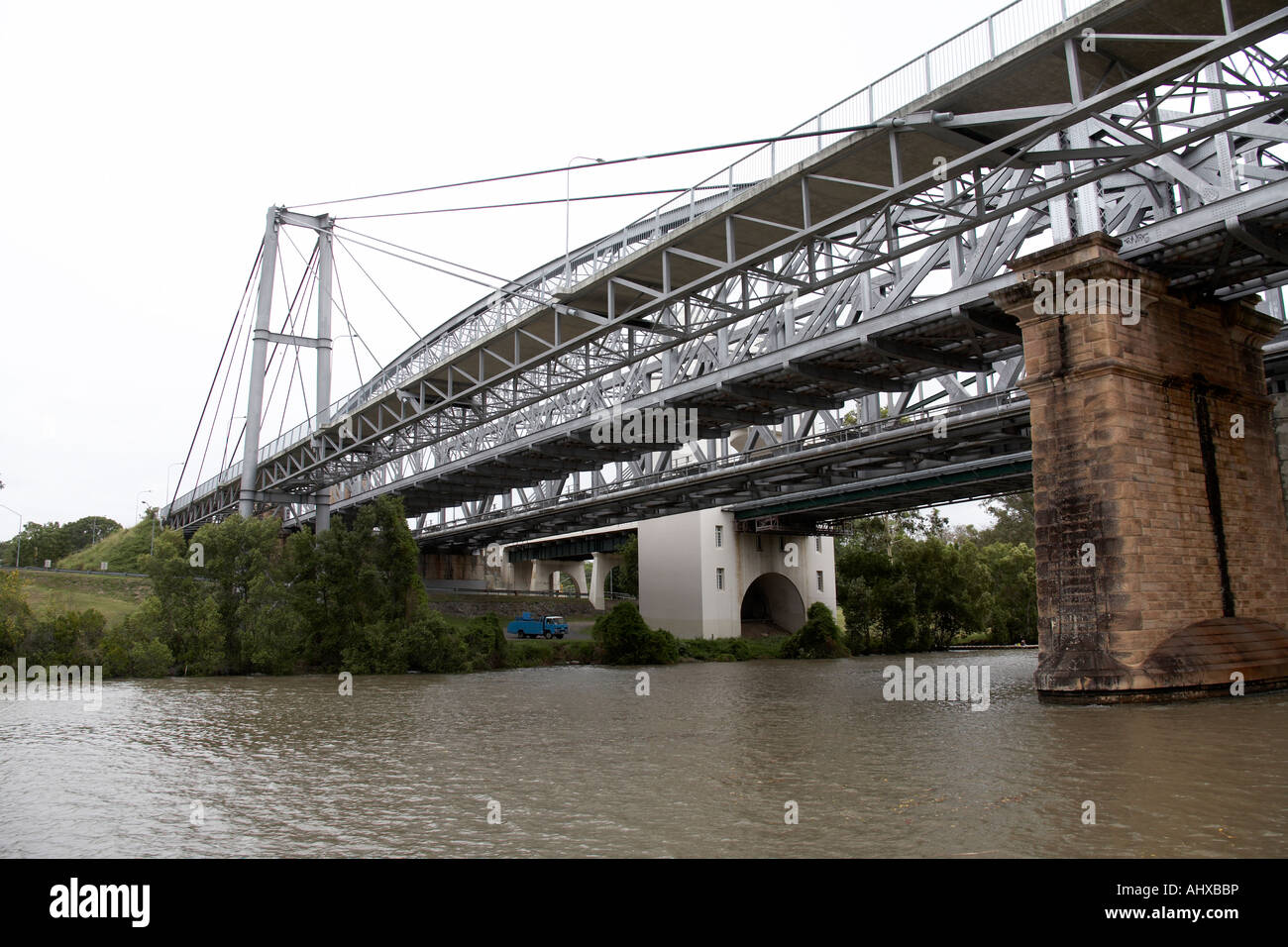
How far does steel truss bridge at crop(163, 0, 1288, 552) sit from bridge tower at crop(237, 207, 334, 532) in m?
0.21

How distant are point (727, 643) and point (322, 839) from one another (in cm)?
3757

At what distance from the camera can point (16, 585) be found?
30547mm

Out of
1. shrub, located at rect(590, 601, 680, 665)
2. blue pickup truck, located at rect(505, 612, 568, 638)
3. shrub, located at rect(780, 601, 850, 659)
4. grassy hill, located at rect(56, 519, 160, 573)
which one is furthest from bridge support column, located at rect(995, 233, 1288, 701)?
grassy hill, located at rect(56, 519, 160, 573)

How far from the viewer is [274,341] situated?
1756 inches

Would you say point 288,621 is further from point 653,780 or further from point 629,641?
point 653,780

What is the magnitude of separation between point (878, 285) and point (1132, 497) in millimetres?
Result: 8507

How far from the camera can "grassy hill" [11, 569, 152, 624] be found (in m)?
41.4

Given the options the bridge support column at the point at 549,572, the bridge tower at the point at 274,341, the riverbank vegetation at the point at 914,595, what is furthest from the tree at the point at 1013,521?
the bridge tower at the point at 274,341

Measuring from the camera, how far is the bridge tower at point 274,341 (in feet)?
140

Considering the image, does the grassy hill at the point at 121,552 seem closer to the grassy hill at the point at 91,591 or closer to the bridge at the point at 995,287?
the grassy hill at the point at 91,591

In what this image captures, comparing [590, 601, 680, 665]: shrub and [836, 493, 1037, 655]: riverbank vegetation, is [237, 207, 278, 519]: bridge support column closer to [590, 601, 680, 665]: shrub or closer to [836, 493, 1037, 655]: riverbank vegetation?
[590, 601, 680, 665]: shrub

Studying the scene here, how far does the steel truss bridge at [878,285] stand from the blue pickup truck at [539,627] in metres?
11.1

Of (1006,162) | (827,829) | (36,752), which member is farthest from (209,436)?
(827,829)
